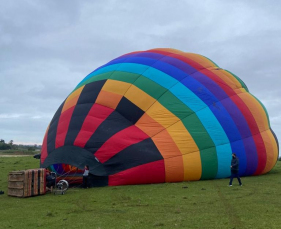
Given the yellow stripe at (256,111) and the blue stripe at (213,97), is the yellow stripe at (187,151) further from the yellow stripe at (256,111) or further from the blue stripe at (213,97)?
the yellow stripe at (256,111)

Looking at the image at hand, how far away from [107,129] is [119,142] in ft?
2.35

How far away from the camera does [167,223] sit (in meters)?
6.42

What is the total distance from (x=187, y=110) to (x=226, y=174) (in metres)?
2.88

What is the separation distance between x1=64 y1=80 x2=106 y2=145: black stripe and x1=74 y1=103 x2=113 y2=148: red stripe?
18cm

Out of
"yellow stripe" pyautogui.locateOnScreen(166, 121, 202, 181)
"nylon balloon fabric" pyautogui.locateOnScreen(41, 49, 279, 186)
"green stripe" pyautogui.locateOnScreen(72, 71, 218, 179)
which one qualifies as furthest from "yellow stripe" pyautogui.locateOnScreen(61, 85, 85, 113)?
"yellow stripe" pyautogui.locateOnScreen(166, 121, 202, 181)

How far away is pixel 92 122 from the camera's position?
1230cm

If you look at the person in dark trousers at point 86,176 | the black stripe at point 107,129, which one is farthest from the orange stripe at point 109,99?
the person in dark trousers at point 86,176

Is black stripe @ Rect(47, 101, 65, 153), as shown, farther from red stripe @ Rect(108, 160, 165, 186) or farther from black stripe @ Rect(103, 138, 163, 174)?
red stripe @ Rect(108, 160, 165, 186)

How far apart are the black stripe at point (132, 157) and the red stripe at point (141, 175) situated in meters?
0.14

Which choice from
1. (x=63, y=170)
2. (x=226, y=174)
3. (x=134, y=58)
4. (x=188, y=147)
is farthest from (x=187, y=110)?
(x=63, y=170)

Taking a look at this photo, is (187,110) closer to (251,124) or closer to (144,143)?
(144,143)

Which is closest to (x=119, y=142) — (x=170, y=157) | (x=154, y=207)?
(x=170, y=157)

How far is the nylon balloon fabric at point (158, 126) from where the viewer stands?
11.5 meters

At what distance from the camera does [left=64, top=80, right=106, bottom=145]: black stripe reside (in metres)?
12.3
